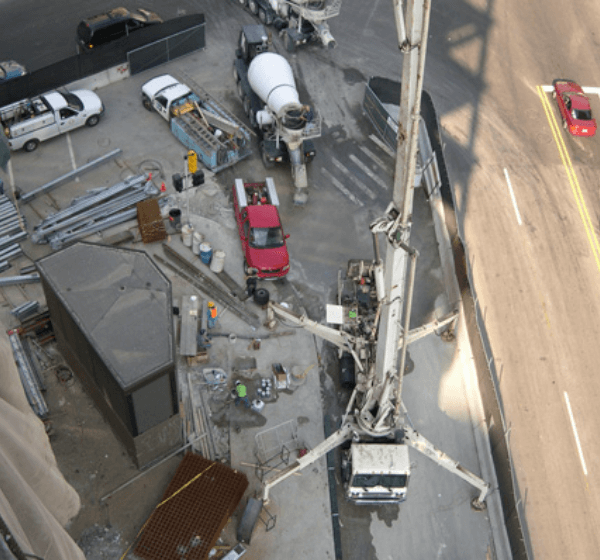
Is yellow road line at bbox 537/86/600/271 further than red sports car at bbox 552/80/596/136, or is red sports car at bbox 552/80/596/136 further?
red sports car at bbox 552/80/596/136

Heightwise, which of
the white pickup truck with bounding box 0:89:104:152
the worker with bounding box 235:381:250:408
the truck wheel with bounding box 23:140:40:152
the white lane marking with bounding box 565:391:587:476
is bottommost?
the white lane marking with bounding box 565:391:587:476

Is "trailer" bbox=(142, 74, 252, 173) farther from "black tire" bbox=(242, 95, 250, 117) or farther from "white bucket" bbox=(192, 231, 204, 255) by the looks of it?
"white bucket" bbox=(192, 231, 204, 255)

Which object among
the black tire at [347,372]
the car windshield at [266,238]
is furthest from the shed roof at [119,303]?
the black tire at [347,372]

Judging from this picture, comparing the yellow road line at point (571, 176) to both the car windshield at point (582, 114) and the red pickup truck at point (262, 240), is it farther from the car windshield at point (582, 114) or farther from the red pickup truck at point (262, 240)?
the red pickup truck at point (262, 240)

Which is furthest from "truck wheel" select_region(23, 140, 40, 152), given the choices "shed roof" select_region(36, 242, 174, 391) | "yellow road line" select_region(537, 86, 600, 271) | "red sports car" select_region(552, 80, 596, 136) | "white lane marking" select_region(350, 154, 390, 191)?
"red sports car" select_region(552, 80, 596, 136)

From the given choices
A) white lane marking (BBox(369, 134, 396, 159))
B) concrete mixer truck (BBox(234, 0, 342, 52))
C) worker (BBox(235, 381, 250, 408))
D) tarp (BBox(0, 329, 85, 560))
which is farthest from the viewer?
concrete mixer truck (BBox(234, 0, 342, 52))

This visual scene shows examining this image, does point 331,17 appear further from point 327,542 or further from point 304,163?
point 327,542

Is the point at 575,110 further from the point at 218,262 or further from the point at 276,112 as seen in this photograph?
the point at 218,262

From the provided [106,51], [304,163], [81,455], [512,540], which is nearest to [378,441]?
[512,540]
